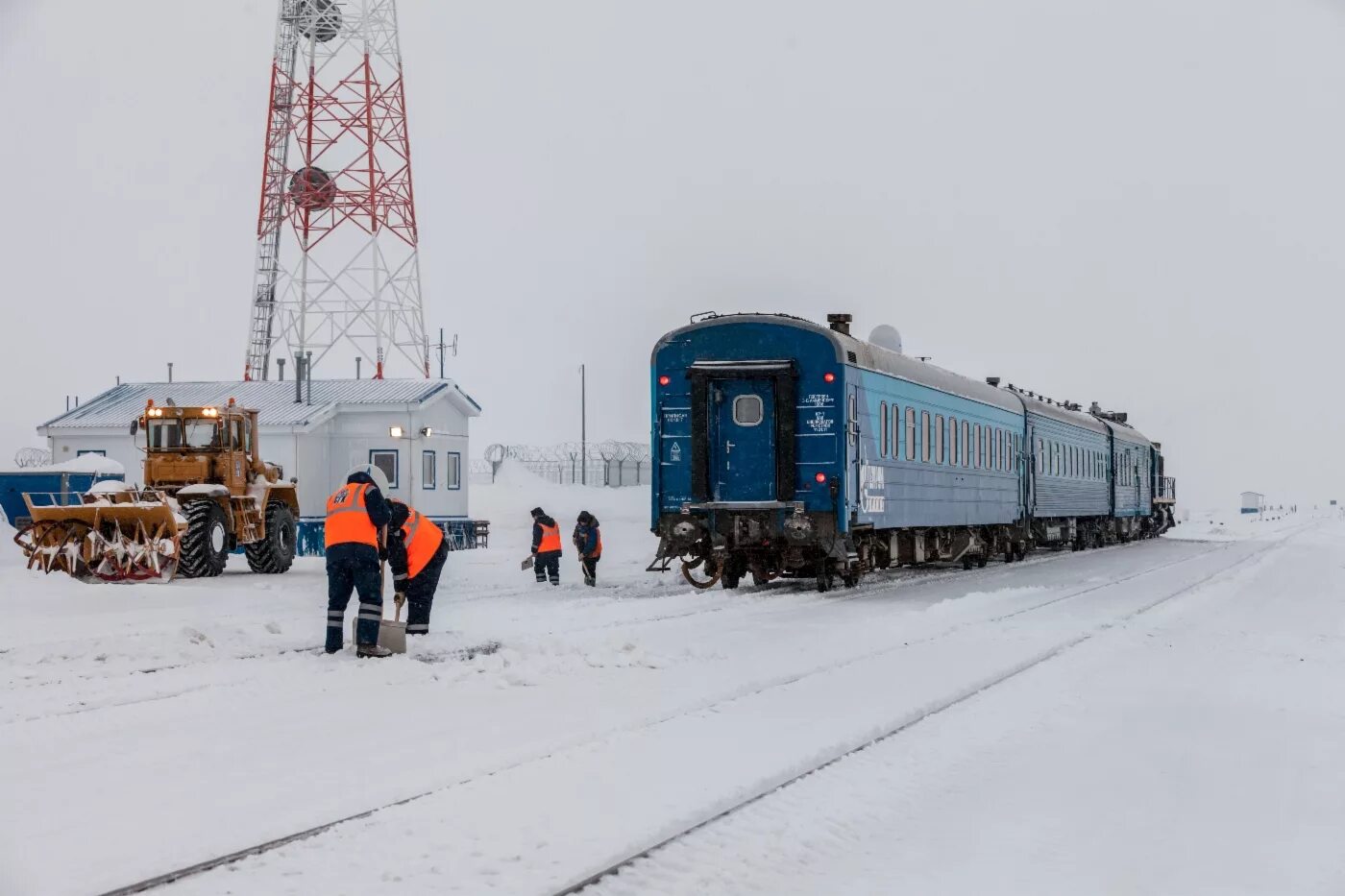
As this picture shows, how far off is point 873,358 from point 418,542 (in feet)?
33.9

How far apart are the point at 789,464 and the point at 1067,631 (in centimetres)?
557

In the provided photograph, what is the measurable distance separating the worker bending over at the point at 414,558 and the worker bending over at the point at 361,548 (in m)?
0.44

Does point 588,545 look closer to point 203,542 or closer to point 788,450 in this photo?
point 788,450

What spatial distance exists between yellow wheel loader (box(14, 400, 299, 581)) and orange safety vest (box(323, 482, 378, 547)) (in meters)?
10.3


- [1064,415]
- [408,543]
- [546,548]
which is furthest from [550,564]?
[1064,415]

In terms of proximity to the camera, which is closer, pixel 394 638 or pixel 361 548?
pixel 361 548

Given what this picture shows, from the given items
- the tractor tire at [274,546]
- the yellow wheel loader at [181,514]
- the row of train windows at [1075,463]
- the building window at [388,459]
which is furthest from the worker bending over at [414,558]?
the building window at [388,459]

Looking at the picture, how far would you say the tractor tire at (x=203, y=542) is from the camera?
75.3ft

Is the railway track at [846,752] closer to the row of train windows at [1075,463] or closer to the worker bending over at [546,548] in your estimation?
the worker bending over at [546,548]

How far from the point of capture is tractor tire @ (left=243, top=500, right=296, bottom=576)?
25312 mm

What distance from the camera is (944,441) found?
25500 millimetres

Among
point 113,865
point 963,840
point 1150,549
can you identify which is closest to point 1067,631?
point 963,840

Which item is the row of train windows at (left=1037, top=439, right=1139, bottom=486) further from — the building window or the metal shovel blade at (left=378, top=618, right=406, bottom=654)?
the metal shovel blade at (left=378, top=618, right=406, bottom=654)

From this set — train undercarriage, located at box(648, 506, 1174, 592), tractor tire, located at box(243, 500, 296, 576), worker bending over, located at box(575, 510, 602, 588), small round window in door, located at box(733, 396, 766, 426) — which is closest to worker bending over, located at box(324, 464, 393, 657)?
train undercarriage, located at box(648, 506, 1174, 592)
